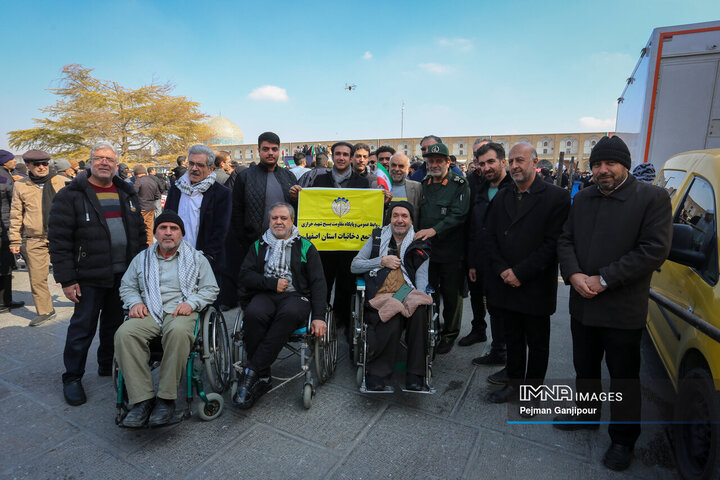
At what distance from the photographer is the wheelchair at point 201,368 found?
8.96 ft

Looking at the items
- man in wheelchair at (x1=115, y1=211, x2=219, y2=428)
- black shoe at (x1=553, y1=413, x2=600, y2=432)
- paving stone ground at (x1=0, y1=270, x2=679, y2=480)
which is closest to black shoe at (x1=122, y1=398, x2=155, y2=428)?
man in wheelchair at (x1=115, y1=211, x2=219, y2=428)

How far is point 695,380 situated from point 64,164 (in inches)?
342

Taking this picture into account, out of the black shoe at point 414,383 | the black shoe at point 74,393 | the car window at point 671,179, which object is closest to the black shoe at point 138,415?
the black shoe at point 74,393

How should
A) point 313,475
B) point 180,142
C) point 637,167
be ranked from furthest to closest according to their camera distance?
point 180,142, point 637,167, point 313,475

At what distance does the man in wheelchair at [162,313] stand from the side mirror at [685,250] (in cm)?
320

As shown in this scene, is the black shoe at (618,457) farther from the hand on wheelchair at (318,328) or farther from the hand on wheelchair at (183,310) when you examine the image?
the hand on wheelchair at (183,310)

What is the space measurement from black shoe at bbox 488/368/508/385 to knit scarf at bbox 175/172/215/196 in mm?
3153

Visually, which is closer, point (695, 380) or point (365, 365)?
point (695, 380)

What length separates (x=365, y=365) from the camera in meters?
3.15

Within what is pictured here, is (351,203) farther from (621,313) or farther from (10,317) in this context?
(10,317)

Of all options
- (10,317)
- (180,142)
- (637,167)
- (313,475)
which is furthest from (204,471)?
(180,142)

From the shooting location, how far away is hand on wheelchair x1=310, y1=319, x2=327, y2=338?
310 centimetres

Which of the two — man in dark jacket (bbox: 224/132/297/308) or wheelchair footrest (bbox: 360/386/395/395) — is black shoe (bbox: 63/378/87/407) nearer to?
man in dark jacket (bbox: 224/132/297/308)

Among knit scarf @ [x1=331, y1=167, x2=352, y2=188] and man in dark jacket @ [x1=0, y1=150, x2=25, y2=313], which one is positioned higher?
knit scarf @ [x1=331, y1=167, x2=352, y2=188]
